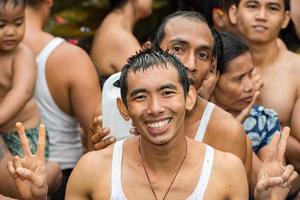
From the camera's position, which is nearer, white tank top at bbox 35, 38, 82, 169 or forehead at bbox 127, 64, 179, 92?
forehead at bbox 127, 64, 179, 92

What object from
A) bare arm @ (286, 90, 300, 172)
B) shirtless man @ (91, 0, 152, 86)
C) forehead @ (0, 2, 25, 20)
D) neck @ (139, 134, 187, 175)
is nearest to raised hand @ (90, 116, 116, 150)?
neck @ (139, 134, 187, 175)

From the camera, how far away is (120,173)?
17.0 ft

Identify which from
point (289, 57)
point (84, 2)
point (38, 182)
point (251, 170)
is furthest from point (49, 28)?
point (38, 182)

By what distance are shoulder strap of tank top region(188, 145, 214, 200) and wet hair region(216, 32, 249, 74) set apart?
1267 millimetres

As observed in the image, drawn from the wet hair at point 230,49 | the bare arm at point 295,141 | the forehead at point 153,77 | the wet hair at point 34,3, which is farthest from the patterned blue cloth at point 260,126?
the wet hair at point 34,3

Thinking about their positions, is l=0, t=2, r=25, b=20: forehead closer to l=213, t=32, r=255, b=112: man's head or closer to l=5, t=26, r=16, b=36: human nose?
l=5, t=26, r=16, b=36: human nose

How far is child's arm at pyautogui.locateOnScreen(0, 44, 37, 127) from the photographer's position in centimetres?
642

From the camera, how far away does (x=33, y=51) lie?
706 cm

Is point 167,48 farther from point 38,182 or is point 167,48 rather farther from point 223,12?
point 223,12

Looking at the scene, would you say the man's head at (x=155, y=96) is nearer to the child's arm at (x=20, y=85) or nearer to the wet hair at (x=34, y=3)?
the child's arm at (x=20, y=85)

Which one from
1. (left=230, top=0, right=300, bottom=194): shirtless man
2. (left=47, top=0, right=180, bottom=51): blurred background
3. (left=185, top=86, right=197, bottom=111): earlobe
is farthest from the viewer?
(left=47, top=0, right=180, bottom=51): blurred background

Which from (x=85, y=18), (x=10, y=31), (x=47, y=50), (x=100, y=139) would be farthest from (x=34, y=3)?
(x=85, y=18)

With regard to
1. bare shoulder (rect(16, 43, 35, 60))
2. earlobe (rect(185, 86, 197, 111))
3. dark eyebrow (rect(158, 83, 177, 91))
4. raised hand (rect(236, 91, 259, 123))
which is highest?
dark eyebrow (rect(158, 83, 177, 91))

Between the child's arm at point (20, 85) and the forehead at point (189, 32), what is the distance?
1.10 meters
